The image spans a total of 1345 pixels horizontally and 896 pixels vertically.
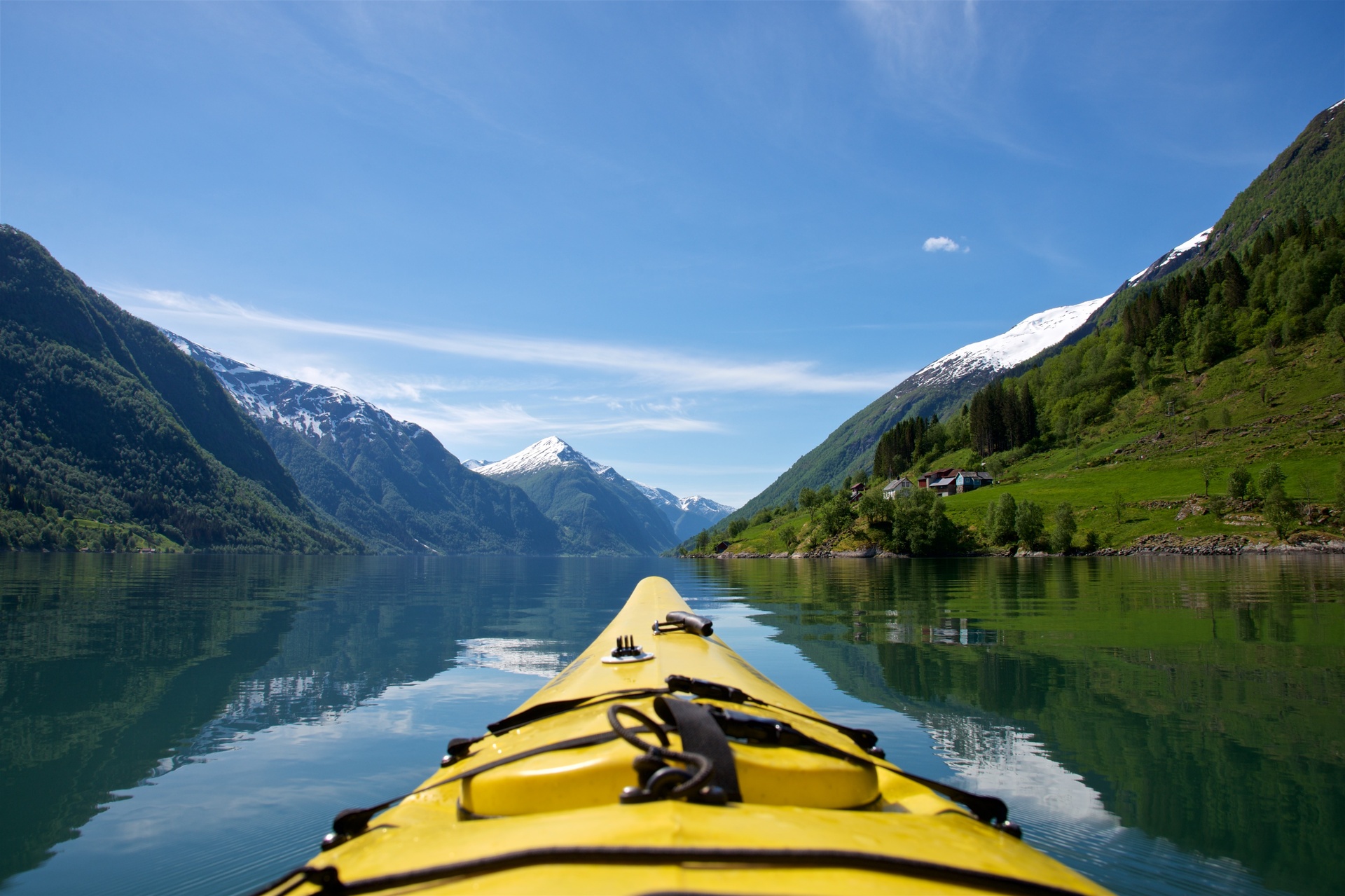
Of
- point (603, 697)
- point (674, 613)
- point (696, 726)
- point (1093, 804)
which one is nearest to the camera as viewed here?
point (696, 726)

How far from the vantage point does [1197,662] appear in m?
15.1

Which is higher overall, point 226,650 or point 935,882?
point 935,882

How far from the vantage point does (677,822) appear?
2.60m

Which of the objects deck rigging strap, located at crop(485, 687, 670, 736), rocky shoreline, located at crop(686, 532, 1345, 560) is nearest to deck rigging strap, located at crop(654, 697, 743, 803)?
deck rigging strap, located at crop(485, 687, 670, 736)

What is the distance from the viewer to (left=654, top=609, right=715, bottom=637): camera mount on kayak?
8.77 metres

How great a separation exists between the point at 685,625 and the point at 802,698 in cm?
487

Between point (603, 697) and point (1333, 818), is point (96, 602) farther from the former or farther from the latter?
point (1333, 818)

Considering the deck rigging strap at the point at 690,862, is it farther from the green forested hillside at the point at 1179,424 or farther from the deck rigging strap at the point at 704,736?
the green forested hillside at the point at 1179,424

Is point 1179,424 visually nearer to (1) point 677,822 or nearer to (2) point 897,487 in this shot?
(2) point 897,487

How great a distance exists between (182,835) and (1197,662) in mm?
18670

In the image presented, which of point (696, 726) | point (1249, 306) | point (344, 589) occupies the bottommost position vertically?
point (344, 589)

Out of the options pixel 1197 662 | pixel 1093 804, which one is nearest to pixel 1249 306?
pixel 1197 662

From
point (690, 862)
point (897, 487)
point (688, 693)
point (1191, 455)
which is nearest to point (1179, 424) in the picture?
point (1191, 455)

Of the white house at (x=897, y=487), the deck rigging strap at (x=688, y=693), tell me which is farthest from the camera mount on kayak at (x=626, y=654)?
the white house at (x=897, y=487)
